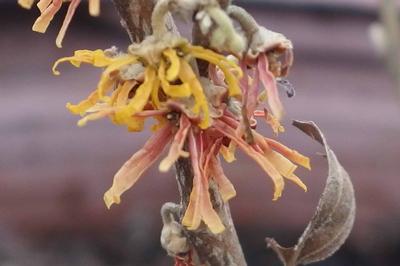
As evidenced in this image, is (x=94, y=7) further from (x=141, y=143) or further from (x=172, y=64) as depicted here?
(x=141, y=143)

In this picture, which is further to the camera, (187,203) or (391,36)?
(391,36)

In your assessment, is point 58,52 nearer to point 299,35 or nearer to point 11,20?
point 11,20

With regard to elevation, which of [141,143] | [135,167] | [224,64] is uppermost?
[224,64]

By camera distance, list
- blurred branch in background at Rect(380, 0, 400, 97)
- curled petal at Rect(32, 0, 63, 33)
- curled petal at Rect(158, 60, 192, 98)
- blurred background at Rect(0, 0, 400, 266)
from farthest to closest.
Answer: blurred background at Rect(0, 0, 400, 266) < blurred branch in background at Rect(380, 0, 400, 97) < curled petal at Rect(32, 0, 63, 33) < curled petal at Rect(158, 60, 192, 98)

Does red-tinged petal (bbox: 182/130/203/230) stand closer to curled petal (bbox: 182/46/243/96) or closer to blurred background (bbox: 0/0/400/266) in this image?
curled petal (bbox: 182/46/243/96)

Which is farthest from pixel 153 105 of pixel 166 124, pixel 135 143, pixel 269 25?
pixel 269 25

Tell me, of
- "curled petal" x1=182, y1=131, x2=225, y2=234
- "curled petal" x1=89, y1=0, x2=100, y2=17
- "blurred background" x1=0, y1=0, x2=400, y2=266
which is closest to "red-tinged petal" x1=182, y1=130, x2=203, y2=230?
"curled petal" x1=182, y1=131, x2=225, y2=234

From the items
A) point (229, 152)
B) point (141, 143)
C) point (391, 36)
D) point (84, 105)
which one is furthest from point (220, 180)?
point (141, 143)
